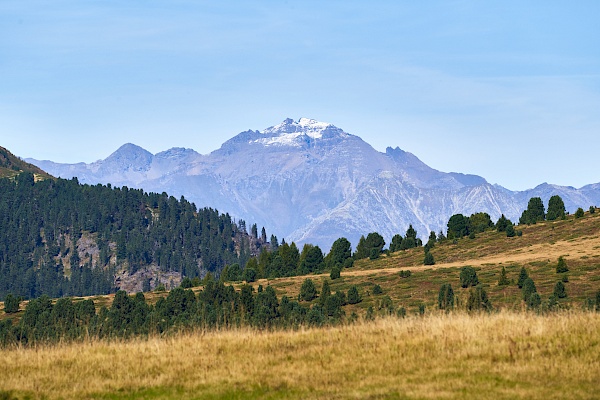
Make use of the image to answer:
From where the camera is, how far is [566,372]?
1880cm

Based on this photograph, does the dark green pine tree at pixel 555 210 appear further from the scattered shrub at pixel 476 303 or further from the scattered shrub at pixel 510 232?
the scattered shrub at pixel 476 303

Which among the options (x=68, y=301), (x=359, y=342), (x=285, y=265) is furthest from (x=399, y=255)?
(x=359, y=342)

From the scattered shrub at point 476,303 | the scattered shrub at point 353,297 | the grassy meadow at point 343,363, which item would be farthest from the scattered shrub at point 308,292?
the grassy meadow at point 343,363

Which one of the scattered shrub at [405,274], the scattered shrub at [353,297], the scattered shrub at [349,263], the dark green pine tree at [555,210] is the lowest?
the scattered shrub at [353,297]

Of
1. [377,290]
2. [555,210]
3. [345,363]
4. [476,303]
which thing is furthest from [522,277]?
[345,363]

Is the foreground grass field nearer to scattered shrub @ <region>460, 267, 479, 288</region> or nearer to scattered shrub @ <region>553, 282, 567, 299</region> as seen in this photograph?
scattered shrub @ <region>553, 282, 567, 299</region>

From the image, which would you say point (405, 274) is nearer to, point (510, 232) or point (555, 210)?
point (510, 232)

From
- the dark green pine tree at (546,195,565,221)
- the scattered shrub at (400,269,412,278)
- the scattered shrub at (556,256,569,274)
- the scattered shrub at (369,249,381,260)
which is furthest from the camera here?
the scattered shrub at (369,249,381,260)

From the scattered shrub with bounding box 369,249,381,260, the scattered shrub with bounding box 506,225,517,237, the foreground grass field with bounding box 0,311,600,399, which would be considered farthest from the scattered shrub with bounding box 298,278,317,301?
the foreground grass field with bounding box 0,311,600,399

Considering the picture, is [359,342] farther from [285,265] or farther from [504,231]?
[285,265]

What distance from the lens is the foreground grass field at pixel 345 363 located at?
18.6 metres

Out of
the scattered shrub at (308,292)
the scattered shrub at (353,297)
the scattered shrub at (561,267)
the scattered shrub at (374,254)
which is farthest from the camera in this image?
the scattered shrub at (374,254)

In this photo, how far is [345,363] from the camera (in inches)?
821

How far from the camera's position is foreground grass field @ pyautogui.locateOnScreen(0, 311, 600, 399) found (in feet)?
60.9
